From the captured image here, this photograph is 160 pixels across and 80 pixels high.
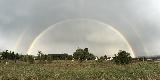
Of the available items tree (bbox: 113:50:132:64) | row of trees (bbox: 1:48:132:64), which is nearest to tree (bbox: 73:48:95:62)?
row of trees (bbox: 1:48:132:64)

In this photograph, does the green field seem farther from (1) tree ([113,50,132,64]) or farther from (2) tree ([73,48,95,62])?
(2) tree ([73,48,95,62])

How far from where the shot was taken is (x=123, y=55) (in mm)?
82000

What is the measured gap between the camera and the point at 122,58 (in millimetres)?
81000

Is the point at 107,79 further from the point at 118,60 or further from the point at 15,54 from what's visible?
the point at 15,54

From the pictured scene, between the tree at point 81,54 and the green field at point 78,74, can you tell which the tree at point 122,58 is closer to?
the tree at point 81,54

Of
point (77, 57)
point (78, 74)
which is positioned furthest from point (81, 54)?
point (78, 74)

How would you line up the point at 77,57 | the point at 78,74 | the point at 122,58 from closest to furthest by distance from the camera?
the point at 78,74 → the point at 122,58 → the point at 77,57

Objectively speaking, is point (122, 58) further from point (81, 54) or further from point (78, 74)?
point (78, 74)

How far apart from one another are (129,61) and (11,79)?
56.2 m

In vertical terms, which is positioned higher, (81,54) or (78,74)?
(81,54)

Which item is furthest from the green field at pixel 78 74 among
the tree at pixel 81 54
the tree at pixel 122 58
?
the tree at pixel 81 54

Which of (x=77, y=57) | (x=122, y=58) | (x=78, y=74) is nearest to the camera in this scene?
(x=78, y=74)

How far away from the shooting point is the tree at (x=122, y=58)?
80.6 metres

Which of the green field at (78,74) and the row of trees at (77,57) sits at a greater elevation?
the row of trees at (77,57)
